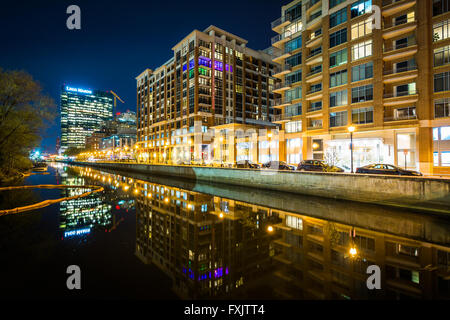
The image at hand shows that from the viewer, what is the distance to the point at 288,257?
713cm

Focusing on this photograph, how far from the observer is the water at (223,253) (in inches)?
205

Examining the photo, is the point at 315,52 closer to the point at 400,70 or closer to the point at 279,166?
the point at 400,70

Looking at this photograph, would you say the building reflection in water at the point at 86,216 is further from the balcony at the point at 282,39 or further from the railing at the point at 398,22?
the balcony at the point at 282,39

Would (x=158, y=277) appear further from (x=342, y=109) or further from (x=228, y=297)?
(x=342, y=109)

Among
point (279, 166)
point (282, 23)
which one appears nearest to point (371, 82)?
point (279, 166)

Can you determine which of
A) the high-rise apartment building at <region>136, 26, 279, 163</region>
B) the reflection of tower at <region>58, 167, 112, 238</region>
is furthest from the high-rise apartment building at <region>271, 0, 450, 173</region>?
the reflection of tower at <region>58, 167, 112, 238</region>

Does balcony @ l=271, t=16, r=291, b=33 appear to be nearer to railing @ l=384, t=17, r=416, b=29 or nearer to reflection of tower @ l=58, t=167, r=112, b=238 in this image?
railing @ l=384, t=17, r=416, b=29

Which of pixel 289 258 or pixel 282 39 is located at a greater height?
pixel 282 39

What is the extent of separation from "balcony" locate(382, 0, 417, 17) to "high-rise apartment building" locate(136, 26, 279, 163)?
3015 cm

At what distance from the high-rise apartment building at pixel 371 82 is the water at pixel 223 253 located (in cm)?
1863

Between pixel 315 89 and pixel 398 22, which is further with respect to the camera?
pixel 315 89

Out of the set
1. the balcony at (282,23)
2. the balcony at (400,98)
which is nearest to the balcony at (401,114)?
the balcony at (400,98)

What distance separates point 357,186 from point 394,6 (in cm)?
2743

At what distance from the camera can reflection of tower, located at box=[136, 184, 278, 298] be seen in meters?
5.71
